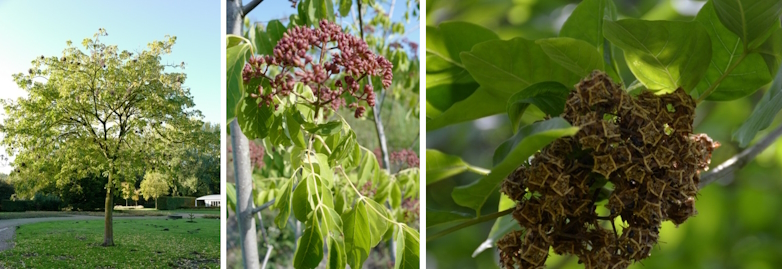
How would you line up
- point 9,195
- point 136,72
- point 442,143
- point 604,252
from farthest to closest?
point 136,72 → point 9,195 → point 442,143 → point 604,252

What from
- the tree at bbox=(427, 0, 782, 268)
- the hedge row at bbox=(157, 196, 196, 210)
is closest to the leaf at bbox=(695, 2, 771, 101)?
the tree at bbox=(427, 0, 782, 268)

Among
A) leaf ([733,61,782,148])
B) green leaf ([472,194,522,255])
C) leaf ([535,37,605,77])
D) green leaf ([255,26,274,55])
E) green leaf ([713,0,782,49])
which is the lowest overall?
green leaf ([472,194,522,255])

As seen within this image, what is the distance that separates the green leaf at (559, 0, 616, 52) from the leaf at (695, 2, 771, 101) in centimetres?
8

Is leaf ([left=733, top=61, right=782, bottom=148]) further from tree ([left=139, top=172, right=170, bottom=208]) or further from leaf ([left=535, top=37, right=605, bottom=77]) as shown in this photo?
tree ([left=139, top=172, right=170, bottom=208])

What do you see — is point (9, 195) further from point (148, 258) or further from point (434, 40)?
point (434, 40)

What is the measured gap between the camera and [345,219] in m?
1.25

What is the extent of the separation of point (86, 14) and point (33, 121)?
49cm

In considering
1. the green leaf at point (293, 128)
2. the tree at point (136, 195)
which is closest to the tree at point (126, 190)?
Answer: the tree at point (136, 195)

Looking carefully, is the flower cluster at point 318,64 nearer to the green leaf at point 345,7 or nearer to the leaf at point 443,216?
the green leaf at point 345,7

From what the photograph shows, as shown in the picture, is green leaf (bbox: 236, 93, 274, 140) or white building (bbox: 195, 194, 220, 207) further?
white building (bbox: 195, 194, 220, 207)

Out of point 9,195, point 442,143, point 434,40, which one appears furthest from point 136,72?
point 434,40

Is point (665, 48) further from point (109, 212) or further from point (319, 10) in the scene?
point (109, 212)

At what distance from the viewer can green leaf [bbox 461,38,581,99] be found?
511 millimetres

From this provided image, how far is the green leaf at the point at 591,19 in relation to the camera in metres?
0.54
